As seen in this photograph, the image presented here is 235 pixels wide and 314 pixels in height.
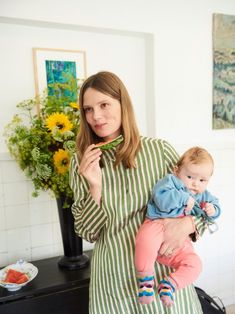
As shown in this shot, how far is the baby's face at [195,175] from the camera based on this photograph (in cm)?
110

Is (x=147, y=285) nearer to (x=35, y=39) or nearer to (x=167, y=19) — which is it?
(x=35, y=39)

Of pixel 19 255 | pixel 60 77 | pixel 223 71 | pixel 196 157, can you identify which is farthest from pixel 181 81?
pixel 19 255

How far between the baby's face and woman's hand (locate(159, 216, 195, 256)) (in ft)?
0.46

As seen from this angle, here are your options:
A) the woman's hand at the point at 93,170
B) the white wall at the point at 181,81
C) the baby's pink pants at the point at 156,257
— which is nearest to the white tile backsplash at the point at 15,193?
the white wall at the point at 181,81

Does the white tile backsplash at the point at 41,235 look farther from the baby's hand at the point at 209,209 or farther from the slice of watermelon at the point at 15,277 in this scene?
the baby's hand at the point at 209,209

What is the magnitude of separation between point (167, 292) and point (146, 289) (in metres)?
0.07

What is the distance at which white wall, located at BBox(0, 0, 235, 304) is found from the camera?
183cm

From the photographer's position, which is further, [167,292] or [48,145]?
[48,145]

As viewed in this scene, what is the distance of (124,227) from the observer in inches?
44.2

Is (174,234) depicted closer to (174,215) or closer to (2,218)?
(174,215)

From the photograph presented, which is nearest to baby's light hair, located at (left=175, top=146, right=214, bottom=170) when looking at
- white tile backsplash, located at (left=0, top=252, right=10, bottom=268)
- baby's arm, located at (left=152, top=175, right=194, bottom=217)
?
baby's arm, located at (left=152, top=175, right=194, bottom=217)

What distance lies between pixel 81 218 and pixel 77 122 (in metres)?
0.57

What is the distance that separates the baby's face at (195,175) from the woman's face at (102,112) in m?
0.32

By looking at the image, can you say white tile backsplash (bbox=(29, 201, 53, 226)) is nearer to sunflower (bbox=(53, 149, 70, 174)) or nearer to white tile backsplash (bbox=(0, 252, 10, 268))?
white tile backsplash (bbox=(0, 252, 10, 268))
